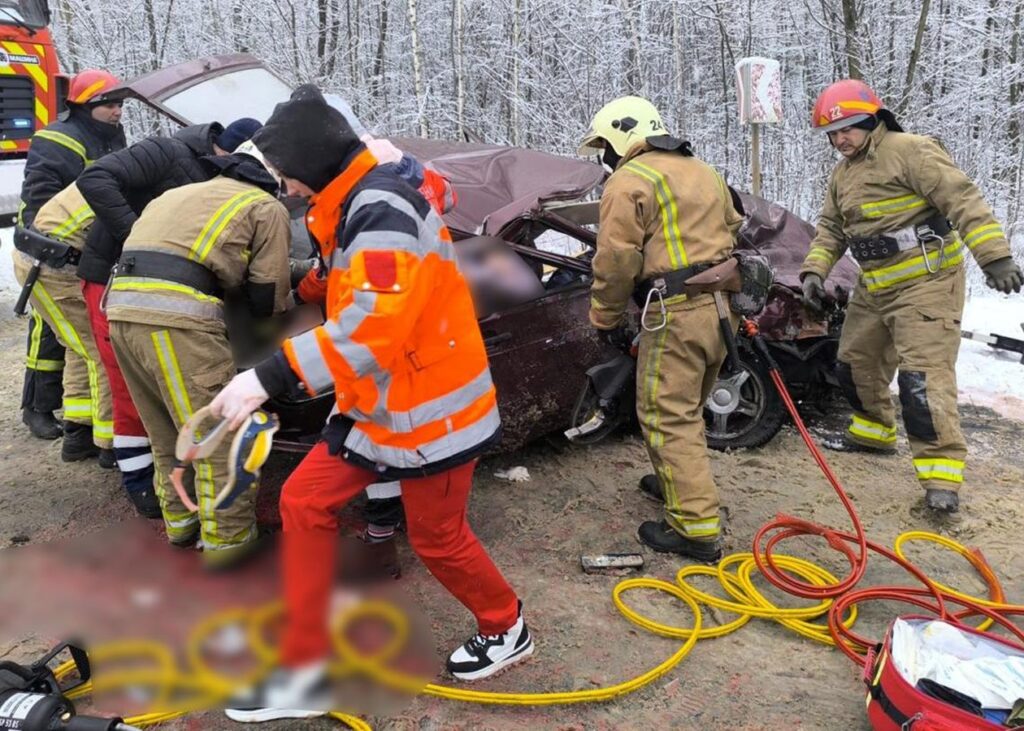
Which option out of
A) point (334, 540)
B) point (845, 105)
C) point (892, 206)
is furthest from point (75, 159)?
point (892, 206)

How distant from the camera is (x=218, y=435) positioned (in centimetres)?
193

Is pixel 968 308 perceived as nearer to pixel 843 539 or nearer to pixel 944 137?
pixel 843 539

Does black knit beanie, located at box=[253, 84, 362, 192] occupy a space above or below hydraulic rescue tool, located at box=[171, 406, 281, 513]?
above

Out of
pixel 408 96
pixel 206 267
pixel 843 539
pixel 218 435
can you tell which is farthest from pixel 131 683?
pixel 408 96

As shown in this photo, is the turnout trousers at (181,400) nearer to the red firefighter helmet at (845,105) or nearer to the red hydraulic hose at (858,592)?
the red hydraulic hose at (858,592)

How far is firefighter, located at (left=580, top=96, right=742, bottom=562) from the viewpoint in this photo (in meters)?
3.06

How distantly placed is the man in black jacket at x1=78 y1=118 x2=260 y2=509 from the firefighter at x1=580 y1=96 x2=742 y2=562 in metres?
1.66

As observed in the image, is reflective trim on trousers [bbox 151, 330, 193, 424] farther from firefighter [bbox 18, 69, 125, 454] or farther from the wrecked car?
firefighter [bbox 18, 69, 125, 454]

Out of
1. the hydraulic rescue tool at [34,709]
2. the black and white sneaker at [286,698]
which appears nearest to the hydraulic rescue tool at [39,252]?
the hydraulic rescue tool at [34,709]

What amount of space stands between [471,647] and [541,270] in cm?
190

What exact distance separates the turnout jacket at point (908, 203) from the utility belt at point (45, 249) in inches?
148

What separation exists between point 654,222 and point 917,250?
58.3 inches

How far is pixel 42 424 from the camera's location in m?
4.63

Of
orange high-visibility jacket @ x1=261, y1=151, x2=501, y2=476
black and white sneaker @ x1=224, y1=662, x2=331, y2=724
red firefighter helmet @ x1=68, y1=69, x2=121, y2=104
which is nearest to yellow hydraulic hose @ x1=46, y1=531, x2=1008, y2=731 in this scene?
black and white sneaker @ x1=224, y1=662, x2=331, y2=724
